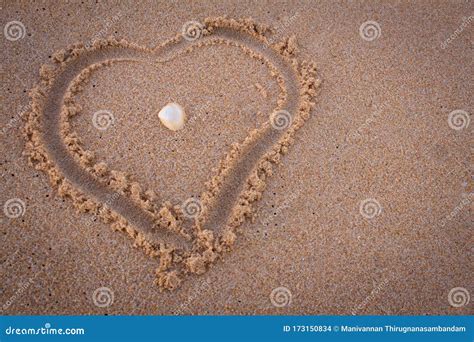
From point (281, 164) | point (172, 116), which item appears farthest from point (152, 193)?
point (281, 164)

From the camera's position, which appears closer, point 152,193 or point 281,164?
point 152,193

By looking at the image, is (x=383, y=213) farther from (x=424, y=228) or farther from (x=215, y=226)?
(x=215, y=226)

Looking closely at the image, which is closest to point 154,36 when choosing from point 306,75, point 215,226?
point 306,75

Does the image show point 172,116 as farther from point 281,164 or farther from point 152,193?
point 281,164

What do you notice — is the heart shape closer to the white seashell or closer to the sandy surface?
the sandy surface

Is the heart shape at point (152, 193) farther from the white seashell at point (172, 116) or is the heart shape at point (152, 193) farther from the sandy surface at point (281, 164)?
the white seashell at point (172, 116)

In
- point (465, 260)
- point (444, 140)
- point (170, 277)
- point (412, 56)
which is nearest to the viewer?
→ point (170, 277)
